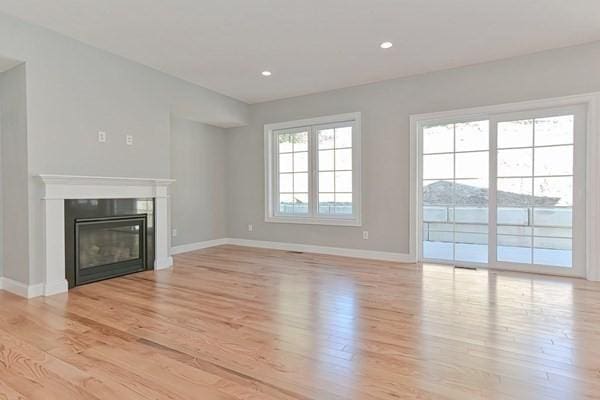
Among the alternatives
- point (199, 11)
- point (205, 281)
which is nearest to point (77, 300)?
point (205, 281)

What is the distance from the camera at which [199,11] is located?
3.09m

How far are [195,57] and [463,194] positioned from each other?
4.02 meters

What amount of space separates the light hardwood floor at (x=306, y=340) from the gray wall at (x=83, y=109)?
1384 millimetres

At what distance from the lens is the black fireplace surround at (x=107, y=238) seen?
359cm

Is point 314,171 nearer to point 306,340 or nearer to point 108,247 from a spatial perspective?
point 108,247

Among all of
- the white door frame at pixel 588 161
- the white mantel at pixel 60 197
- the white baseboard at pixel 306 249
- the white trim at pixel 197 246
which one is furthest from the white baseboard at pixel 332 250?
the white mantel at pixel 60 197

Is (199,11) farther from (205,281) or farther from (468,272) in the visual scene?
(468,272)

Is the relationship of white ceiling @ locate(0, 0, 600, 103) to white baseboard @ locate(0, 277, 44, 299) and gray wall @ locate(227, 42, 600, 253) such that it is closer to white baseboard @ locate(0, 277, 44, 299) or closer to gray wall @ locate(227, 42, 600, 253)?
gray wall @ locate(227, 42, 600, 253)

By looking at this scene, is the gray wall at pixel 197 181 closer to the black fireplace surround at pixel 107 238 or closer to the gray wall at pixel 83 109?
the gray wall at pixel 83 109

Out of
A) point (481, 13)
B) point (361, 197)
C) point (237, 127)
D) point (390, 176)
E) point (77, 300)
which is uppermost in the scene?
point (481, 13)

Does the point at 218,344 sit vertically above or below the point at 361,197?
below

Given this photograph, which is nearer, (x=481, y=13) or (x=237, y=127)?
(x=481, y=13)

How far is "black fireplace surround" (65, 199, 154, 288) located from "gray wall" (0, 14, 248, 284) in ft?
1.01

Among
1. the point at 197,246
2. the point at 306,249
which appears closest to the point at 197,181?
the point at 197,246
